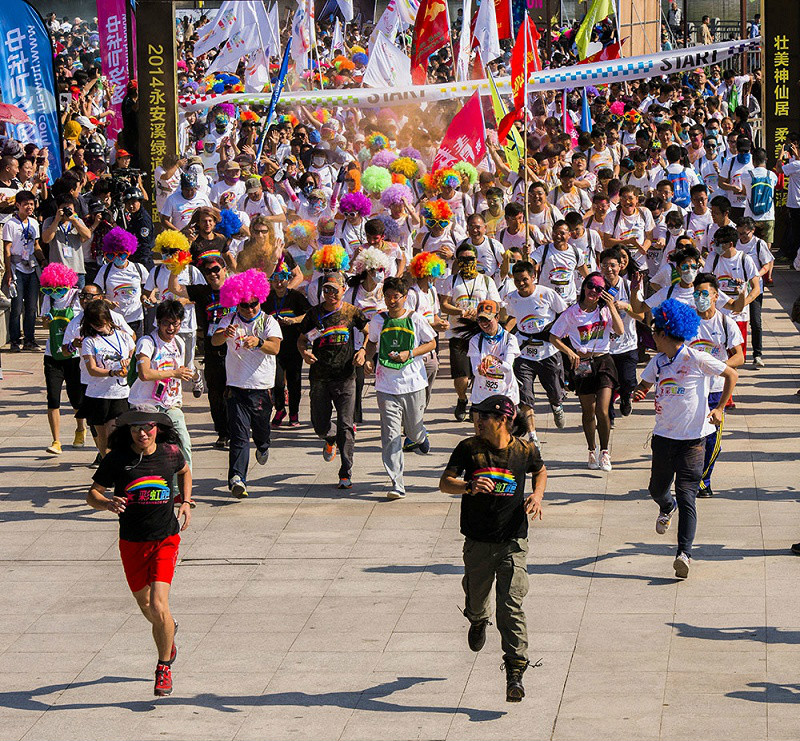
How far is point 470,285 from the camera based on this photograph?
14.8 metres

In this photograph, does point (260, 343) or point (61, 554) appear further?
point (260, 343)

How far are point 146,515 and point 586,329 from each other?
5.80 metres

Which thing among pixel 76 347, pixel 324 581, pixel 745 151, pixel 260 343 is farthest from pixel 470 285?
pixel 745 151

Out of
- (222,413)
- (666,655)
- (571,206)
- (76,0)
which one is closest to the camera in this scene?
(666,655)

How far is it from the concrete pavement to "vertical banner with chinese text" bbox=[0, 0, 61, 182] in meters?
7.97

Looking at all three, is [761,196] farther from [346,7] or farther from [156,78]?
[346,7]

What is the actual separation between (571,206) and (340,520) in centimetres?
840

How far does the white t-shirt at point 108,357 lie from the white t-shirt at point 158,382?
2.71 feet

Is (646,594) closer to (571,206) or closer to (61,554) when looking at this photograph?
(61,554)

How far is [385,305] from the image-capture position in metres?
14.1

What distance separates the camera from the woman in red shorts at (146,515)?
8.70m

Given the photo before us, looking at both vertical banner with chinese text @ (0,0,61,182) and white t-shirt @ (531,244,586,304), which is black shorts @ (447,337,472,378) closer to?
white t-shirt @ (531,244,586,304)

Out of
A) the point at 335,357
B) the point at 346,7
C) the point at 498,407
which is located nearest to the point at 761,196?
the point at 335,357

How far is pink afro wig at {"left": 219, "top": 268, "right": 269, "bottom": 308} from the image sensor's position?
1319 cm
